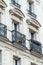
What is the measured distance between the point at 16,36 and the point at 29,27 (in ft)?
10.1

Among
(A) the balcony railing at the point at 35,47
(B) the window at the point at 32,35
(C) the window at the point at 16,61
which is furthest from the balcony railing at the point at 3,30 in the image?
(B) the window at the point at 32,35

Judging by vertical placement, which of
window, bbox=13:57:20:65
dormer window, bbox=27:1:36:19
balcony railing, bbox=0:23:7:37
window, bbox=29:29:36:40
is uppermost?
dormer window, bbox=27:1:36:19

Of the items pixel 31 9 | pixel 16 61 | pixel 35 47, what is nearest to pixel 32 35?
pixel 35 47

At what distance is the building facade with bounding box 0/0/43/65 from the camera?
3447 centimetres

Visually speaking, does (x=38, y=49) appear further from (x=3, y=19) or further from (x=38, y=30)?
(x=3, y=19)

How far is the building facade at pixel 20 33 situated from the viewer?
1357 inches

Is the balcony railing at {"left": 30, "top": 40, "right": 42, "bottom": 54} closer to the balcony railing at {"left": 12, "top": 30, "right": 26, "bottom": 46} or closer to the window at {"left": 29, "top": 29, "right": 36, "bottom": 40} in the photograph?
the window at {"left": 29, "top": 29, "right": 36, "bottom": 40}

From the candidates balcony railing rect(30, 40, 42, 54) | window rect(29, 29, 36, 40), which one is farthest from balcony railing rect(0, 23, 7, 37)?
window rect(29, 29, 36, 40)

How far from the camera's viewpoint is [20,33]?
1437 inches

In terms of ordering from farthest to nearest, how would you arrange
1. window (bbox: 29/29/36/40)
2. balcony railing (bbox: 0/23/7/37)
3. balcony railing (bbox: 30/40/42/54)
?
window (bbox: 29/29/36/40), balcony railing (bbox: 30/40/42/54), balcony railing (bbox: 0/23/7/37)

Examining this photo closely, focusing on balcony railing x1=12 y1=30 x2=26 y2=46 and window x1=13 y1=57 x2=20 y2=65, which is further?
window x1=13 y1=57 x2=20 y2=65

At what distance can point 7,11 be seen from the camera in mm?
35781

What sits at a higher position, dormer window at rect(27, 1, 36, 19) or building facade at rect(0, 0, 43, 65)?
dormer window at rect(27, 1, 36, 19)

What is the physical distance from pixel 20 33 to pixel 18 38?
25.7 inches
